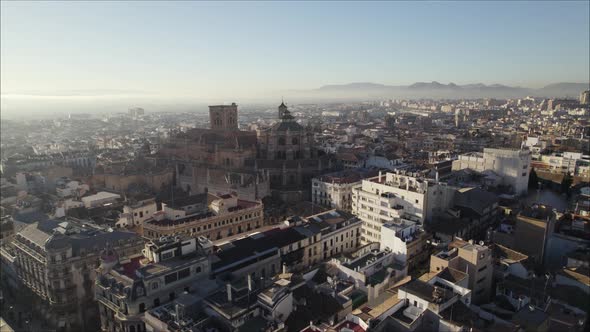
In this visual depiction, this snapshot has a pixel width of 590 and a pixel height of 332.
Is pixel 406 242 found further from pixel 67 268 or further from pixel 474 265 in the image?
pixel 67 268

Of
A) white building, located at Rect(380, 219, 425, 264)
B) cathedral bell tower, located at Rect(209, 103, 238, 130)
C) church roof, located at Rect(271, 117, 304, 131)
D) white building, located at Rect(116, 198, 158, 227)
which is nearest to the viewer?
white building, located at Rect(380, 219, 425, 264)

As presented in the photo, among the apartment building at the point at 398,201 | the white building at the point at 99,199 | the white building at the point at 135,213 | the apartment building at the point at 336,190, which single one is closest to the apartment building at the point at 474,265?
the apartment building at the point at 398,201

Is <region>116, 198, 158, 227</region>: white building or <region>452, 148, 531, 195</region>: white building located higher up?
<region>452, 148, 531, 195</region>: white building

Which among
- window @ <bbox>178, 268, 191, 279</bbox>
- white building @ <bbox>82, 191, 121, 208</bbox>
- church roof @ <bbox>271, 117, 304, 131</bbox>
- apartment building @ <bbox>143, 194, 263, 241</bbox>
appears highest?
church roof @ <bbox>271, 117, 304, 131</bbox>

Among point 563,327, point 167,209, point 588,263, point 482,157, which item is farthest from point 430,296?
point 482,157

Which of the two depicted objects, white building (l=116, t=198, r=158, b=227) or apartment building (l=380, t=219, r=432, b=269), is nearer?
apartment building (l=380, t=219, r=432, b=269)

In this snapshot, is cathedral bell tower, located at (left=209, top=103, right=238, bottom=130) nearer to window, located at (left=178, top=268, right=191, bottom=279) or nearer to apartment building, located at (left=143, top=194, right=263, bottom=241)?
apartment building, located at (left=143, top=194, right=263, bottom=241)

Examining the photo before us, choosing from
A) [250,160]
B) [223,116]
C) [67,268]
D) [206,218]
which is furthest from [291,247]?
[223,116]

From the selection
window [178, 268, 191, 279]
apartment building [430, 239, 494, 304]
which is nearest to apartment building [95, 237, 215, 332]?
window [178, 268, 191, 279]

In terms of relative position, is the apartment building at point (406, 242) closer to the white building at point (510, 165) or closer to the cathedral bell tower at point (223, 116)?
the white building at point (510, 165)
